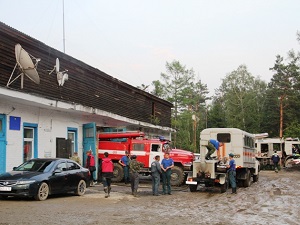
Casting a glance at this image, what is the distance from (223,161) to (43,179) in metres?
8.73

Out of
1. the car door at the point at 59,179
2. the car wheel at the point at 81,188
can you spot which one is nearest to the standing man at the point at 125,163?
the car wheel at the point at 81,188

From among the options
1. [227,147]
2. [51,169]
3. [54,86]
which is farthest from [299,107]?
[51,169]

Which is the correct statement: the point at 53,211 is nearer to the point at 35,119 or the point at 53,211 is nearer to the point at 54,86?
the point at 35,119

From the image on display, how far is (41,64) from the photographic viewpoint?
19.2 m

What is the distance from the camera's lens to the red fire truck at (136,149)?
2216 cm

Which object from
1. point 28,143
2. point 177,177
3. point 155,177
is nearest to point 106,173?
point 155,177

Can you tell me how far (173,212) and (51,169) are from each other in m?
4.86

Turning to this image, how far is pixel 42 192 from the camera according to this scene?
13547 millimetres

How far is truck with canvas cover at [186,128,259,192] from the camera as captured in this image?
59.1 ft

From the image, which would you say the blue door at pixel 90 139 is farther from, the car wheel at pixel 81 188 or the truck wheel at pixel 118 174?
the car wheel at pixel 81 188

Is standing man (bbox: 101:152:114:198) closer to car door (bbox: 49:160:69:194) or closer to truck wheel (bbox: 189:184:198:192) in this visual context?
car door (bbox: 49:160:69:194)

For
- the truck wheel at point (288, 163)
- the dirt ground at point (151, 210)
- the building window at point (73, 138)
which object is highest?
the building window at point (73, 138)

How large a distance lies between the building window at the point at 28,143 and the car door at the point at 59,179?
374 cm

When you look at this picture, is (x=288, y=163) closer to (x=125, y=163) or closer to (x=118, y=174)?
(x=118, y=174)
